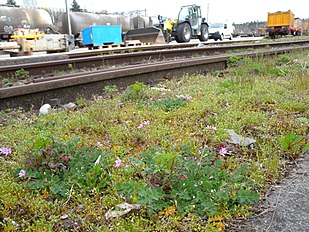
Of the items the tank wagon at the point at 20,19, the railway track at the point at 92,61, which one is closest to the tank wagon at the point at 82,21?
the tank wagon at the point at 20,19

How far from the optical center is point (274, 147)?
259cm

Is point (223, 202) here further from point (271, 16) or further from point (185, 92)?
point (271, 16)

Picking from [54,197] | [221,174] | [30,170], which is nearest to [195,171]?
[221,174]

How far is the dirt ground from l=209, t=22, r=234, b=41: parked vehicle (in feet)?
104

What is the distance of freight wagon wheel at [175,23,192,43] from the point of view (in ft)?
62.4

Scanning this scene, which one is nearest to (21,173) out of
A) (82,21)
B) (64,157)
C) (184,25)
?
(64,157)

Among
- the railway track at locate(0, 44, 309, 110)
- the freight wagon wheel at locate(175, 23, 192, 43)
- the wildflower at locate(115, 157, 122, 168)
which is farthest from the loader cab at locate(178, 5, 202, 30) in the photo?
the wildflower at locate(115, 157, 122, 168)

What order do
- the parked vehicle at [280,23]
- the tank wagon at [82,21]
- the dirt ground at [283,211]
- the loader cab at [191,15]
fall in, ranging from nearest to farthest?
the dirt ground at [283,211], the loader cab at [191,15], the tank wagon at [82,21], the parked vehicle at [280,23]

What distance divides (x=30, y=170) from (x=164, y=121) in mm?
1648

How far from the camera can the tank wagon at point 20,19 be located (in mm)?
17578

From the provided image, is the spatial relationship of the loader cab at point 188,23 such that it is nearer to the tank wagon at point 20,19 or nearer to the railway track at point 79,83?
the tank wagon at point 20,19

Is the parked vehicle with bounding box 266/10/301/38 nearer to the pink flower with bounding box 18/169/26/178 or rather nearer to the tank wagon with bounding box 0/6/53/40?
the tank wagon with bounding box 0/6/53/40

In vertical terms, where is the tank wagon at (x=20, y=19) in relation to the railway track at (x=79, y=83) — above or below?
above

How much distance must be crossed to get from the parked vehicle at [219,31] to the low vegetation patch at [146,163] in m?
29.6
